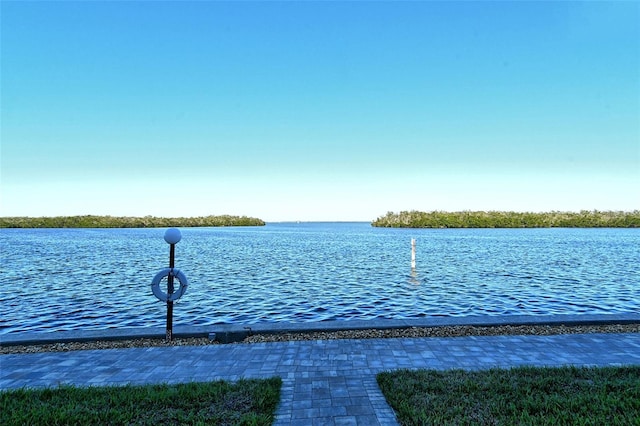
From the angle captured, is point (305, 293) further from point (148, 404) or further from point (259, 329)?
point (148, 404)

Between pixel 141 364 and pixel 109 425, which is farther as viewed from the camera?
pixel 141 364

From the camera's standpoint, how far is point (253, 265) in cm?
2338

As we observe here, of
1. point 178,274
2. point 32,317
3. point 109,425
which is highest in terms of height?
point 178,274

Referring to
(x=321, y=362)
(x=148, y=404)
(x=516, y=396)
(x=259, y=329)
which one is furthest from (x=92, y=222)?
(x=516, y=396)

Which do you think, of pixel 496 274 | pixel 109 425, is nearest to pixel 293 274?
pixel 496 274

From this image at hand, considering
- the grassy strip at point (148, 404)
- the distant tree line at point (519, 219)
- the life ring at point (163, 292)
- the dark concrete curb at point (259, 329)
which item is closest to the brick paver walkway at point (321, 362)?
the grassy strip at point (148, 404)

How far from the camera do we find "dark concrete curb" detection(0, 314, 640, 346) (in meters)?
6.59

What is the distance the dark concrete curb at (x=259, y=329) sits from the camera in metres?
6.59

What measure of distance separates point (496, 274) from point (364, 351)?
15407 millimetres

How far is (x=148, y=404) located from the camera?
4082 millimetres

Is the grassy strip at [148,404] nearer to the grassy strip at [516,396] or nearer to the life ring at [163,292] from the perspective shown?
the grassy strip at [516,396]

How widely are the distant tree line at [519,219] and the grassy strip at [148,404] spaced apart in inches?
4121

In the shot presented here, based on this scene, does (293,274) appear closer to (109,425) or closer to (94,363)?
(94,363)

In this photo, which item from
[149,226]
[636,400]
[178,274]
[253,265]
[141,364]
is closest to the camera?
[636,400]
